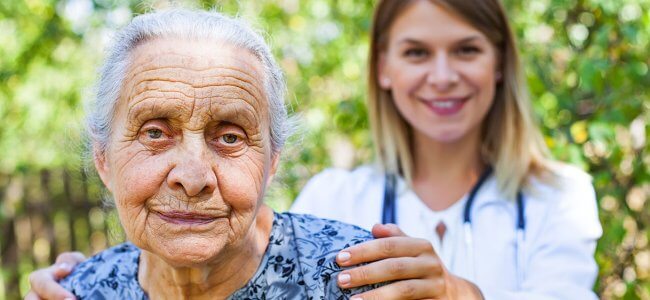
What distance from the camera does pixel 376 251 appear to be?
1.97 meters

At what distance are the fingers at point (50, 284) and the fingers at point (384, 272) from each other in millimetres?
833

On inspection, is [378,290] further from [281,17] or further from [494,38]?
[281,17]

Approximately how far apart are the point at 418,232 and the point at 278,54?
6.89 ft

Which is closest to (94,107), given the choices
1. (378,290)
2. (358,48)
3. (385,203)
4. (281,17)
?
(378,290)

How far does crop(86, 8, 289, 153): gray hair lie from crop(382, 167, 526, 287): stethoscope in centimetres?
115

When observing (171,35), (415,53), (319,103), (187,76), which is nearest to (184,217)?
(187,76)

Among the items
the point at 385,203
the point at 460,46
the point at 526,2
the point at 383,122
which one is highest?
the point at 526,2

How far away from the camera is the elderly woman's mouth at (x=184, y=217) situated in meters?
1.80

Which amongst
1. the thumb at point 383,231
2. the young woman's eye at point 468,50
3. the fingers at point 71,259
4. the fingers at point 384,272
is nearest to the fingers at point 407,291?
the fingers at point 384,272

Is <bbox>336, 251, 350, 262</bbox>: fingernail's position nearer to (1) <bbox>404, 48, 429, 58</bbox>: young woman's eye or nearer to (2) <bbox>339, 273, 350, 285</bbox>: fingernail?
(2) <bbox>339, 273, 350, 285</bbox>: fingernail

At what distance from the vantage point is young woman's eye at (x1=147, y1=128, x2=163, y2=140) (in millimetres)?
1811

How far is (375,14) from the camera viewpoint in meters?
3.32

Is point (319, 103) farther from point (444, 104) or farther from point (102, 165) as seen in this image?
point (102, 165)

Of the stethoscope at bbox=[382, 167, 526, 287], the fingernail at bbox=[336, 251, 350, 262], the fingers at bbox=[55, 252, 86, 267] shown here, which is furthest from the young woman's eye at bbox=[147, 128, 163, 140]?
the stethoscope at bbox=[382, 167, 526, 287]
